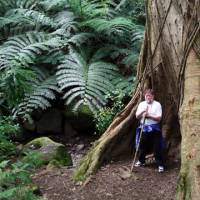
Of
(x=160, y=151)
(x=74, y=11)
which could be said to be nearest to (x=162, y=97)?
(x=160, y=151)

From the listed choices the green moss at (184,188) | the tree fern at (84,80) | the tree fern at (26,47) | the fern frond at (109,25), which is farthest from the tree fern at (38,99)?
the green moss at (184,188)

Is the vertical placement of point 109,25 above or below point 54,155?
above

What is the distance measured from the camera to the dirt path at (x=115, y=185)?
5.00 meters

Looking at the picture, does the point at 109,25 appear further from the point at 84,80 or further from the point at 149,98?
the point at 149,98

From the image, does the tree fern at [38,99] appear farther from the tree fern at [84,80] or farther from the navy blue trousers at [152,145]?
the navy blue trousers at [152,145]

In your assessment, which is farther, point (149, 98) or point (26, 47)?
point (26, 47)

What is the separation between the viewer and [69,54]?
956cm

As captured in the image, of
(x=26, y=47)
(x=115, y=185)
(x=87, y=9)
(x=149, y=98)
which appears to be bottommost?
(x=115, y=185)

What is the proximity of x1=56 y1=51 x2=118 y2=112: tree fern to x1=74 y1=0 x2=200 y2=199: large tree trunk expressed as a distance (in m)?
2.51

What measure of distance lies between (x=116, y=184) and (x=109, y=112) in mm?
3153

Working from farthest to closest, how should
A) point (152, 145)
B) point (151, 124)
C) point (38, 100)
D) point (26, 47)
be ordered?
point (26, 47)
point (38, 100)
point (152, 145)
point (151, 124)

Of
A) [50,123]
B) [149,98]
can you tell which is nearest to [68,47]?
[50,123]

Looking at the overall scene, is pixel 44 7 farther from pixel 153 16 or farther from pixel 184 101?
pixel 184 101

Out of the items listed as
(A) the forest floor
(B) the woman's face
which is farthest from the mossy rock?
(B) the woman's face
